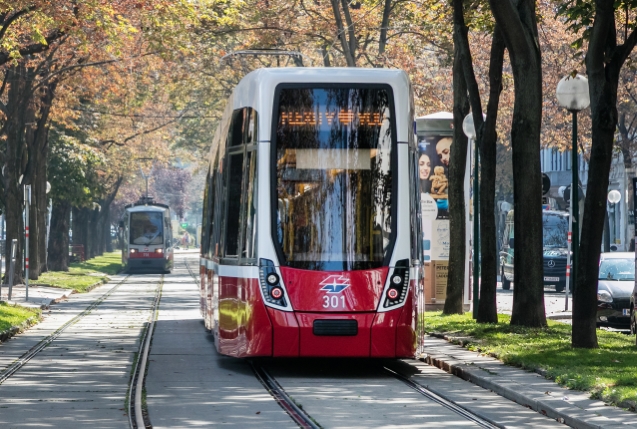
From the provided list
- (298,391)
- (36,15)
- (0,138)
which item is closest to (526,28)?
(298,391)

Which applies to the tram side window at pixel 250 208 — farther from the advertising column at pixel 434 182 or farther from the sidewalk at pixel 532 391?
the advertising column at pixel 434 182

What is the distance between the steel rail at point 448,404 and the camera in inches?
426

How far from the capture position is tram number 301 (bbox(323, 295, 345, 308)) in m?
14.2

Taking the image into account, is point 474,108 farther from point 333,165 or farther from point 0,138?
point 0,138

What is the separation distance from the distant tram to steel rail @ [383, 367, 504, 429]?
46539 mm

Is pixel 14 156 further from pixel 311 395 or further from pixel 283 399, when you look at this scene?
pixel 283 399

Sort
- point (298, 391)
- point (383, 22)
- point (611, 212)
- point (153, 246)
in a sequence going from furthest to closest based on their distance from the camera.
Result: point (611, 212)
point (153, 246)
point (383, 22)
point (298, 391)

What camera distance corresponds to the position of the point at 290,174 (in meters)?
14.5

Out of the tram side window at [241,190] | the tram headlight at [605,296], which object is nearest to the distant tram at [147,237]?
the tram headlight at [605,296]

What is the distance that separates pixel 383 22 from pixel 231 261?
19651 mm

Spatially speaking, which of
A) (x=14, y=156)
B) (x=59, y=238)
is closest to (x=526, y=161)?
(x=14, y=156)

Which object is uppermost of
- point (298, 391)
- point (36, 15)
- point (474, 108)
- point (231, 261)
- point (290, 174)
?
point (36, 15)

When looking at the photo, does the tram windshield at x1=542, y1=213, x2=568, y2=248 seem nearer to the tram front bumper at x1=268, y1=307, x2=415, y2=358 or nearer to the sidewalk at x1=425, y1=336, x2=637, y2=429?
the sidewalk at x1=425, y1=336, x2=637, y2=429

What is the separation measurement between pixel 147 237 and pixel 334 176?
47272 mm
